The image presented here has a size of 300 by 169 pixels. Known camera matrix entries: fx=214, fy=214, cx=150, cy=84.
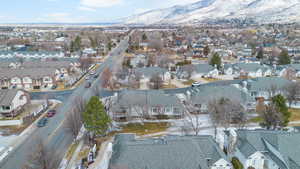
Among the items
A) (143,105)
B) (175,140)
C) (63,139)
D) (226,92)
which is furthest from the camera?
(226,92)

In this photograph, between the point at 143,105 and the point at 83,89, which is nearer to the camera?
the point at 143,105

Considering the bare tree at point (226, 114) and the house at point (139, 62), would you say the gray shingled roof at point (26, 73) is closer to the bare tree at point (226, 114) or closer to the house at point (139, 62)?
the house at point (139, 62)

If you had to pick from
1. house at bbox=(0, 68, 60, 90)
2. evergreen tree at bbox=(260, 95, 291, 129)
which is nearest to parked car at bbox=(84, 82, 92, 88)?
house at bbox=(0, 68, 60, 90)

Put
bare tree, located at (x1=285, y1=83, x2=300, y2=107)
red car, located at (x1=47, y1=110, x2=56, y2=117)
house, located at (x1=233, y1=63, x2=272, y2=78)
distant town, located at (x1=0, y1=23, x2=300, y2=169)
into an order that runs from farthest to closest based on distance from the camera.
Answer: house, located at (x1=233, y1=63, x2=272, y2=78) → bare tree, located at (x1=285, y1=83, x2=300, y2=107) → red car, located at (x1=47, y1=110, x2=56, y2=117) → distant town, located at (x1=0, y1=23, x2=300, y2=169)

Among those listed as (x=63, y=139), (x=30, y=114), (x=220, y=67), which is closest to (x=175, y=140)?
(x=63, y=139)

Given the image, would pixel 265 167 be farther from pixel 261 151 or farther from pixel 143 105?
pixel 143 105

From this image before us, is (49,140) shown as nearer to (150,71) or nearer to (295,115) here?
(150,71)

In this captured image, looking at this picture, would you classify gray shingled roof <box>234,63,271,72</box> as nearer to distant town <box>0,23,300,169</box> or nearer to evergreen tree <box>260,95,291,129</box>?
distant town <box>0,23,300,169</box>
